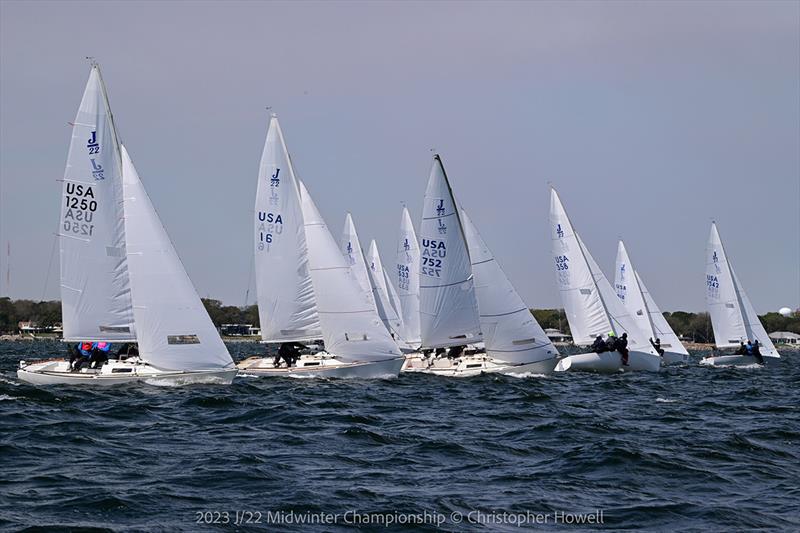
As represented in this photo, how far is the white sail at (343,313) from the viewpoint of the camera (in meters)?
32.1

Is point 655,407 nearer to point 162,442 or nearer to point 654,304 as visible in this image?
point 162,442

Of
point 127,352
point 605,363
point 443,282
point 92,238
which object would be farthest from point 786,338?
point 92,238

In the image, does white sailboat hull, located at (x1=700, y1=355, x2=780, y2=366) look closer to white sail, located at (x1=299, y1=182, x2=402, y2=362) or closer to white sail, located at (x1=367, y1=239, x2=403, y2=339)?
white sail, located at (x1=367, y1=239, x2=403, y2=339)

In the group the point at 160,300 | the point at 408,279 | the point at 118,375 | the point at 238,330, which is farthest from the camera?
the point at 238,330

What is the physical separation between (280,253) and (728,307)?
3508 centimetres

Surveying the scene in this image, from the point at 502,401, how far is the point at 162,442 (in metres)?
11.4

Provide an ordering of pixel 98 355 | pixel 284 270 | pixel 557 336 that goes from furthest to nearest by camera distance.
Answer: pixel 557 336, pixel 284 270, pixel 98 355

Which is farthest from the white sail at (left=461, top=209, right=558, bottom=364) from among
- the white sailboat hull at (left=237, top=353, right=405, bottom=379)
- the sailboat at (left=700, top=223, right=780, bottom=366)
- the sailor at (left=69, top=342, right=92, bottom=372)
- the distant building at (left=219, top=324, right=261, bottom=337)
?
the distant building at (left=219, top=324, right=261, bottom=337)

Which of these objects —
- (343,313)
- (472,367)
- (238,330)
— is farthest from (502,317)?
(238,330)

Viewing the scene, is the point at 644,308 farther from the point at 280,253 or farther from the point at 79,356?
the point at 79,356

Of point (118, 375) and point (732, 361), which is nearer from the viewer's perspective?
point (118, 375)

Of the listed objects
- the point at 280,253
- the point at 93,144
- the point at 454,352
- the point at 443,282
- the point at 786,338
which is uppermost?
→ the point at 93,144

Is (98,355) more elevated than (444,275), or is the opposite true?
(444,275)

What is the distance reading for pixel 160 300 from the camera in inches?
1032
